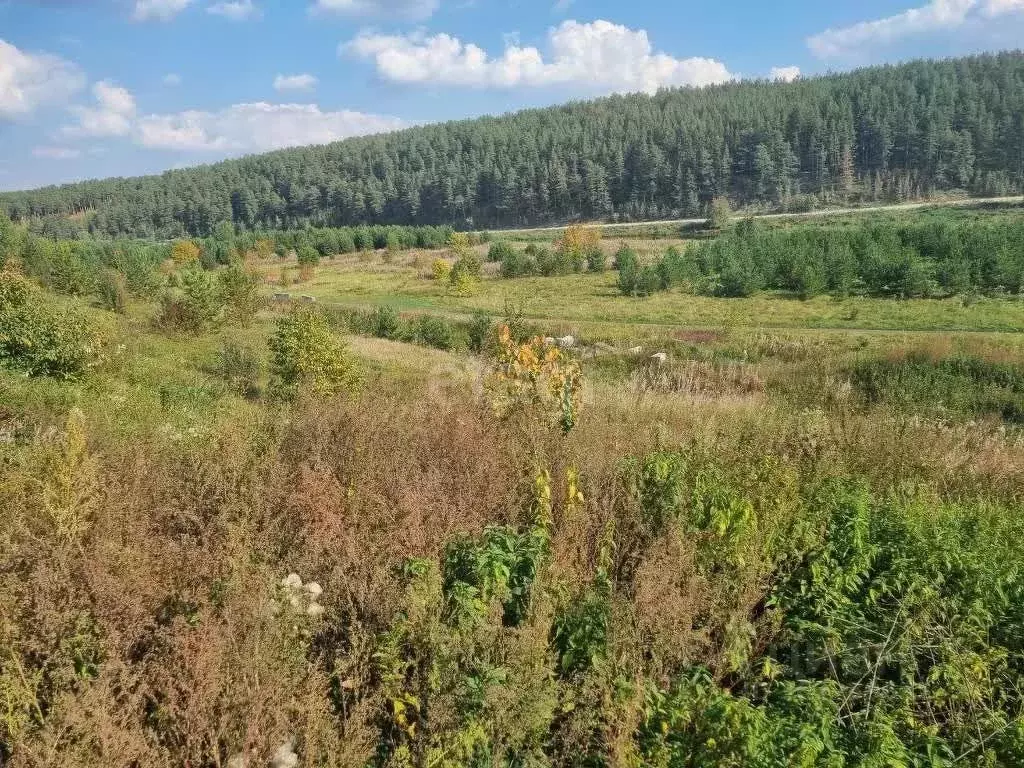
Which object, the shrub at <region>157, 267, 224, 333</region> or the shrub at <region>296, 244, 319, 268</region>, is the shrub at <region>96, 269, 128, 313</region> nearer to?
the shrub at <region>157, 267, 224, 333</region>

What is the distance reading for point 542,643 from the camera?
12.2 ft

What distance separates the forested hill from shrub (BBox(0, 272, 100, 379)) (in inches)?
4068

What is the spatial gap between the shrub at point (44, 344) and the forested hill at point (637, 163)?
103330 mm

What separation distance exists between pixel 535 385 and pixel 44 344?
538 inches

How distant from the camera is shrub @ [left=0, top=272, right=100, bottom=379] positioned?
51.1ft

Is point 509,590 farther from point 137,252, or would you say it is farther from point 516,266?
point 137,252

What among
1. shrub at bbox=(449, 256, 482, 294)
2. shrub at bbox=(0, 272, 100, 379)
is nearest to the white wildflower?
shrub at bbox=(0, 272, 100, 379)

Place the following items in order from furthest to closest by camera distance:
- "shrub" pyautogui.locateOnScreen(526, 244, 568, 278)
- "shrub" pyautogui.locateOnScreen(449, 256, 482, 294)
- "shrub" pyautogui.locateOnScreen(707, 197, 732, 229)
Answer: "shrub" pyautogui.locateOnScreen(707, 197, 732, 229)
"shrub" pyautogui.locateOnScreen(526, 244, 568, 278)
"shrub" pyautogui.locateOnScreen(449, 256, 482, 294)

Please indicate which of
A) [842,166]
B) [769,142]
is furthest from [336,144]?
[842,166]

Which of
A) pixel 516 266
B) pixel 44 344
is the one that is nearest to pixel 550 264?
pixel 516 266

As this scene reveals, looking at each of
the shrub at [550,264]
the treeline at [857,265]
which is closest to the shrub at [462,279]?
the shrub at [550,264]

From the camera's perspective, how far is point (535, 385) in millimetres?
7277

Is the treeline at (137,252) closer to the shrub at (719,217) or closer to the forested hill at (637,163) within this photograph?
the forested hill at (637,163)

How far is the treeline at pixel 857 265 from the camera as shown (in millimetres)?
38781
